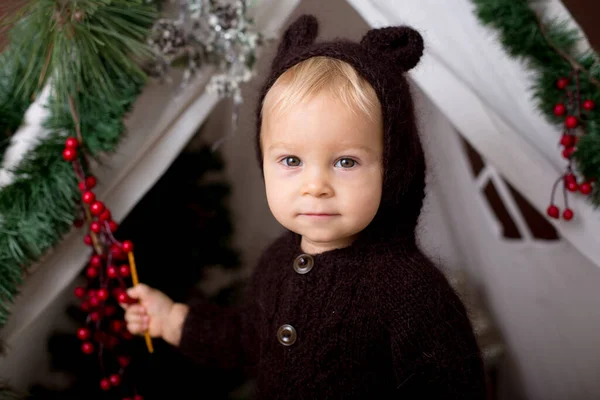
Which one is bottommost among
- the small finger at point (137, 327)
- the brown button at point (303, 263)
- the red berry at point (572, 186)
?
the small finger at point (137, 327)

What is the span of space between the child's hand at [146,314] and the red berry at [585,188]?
0.84 meters

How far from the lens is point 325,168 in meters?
0.85

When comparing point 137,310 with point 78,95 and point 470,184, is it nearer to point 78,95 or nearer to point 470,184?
point 78,95

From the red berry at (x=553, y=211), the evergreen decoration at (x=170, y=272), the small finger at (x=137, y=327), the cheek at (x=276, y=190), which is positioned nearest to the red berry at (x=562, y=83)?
the red berry at (x=553, y=211)

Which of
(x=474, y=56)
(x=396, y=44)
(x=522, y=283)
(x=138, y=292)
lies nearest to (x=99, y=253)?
(x=138, y=292)

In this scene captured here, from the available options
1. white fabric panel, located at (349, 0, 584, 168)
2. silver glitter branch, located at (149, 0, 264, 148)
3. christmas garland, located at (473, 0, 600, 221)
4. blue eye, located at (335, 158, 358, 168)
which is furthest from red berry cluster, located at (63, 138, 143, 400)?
christmas garland, located at (473, 0, 600, 221)

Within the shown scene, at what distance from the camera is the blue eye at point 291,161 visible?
2.87 feet

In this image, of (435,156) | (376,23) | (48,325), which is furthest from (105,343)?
(435,156)

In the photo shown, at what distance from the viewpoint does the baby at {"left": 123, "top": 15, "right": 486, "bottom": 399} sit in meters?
0.85

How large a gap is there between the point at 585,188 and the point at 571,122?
0.13 meters

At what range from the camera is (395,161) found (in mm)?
867

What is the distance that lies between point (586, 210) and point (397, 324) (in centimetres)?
52

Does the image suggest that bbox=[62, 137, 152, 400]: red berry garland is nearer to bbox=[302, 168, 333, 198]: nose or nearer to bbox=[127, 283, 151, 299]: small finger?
bbox=[127, 283, 151, 299]: small finger

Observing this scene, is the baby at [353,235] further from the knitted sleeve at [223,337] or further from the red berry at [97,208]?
the red berry at [97,208]
